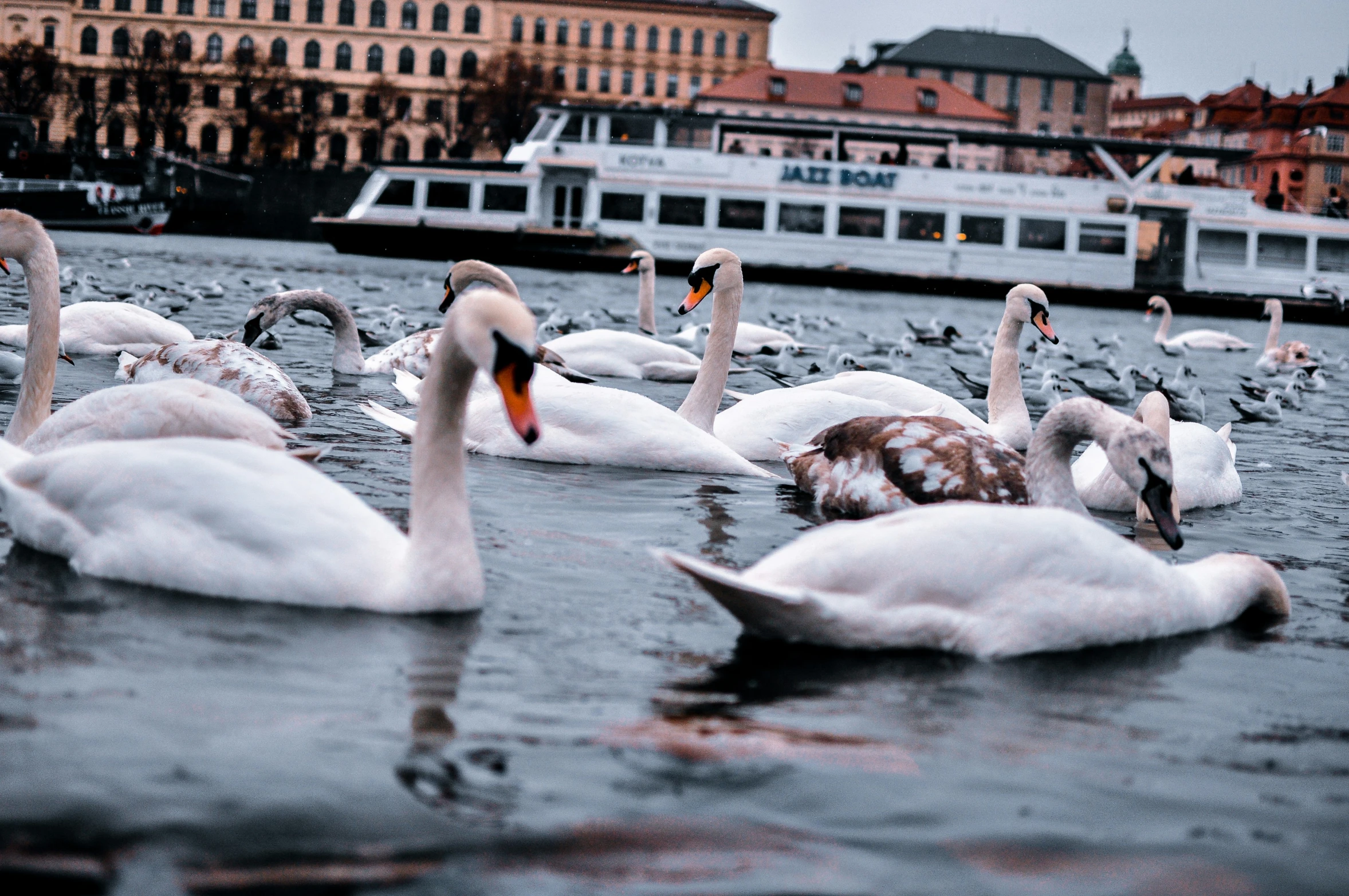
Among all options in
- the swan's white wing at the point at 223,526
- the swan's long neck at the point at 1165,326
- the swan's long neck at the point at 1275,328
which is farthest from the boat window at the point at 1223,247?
the swan's white wing at the point at 223,526

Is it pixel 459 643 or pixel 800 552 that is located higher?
pixel 800 552

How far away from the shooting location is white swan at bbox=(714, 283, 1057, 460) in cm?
818

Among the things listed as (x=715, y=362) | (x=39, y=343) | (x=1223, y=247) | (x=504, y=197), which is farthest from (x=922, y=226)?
(x=39, y=343)

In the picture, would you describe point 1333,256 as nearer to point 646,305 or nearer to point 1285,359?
point 1285,359

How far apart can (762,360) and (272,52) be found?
8327cm

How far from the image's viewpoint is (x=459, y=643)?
413 cm

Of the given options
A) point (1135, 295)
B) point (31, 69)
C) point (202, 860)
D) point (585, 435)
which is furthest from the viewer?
point (31, 69)

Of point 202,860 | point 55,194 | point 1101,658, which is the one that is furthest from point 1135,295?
point 202,860

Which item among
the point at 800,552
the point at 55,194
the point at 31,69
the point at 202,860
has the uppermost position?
the point at 31,69

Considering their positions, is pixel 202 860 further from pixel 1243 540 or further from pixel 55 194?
pixel 55 194

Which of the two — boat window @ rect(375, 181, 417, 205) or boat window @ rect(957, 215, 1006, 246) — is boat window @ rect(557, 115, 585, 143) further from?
boat window @ rect(957, 215, 1006, 246)

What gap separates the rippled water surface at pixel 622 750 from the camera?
110 inches

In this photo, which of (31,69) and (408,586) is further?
(31,69)

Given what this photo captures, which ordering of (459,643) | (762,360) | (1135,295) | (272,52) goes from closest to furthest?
(459,643) < (762,360) < (1135,295) < (272,52)
